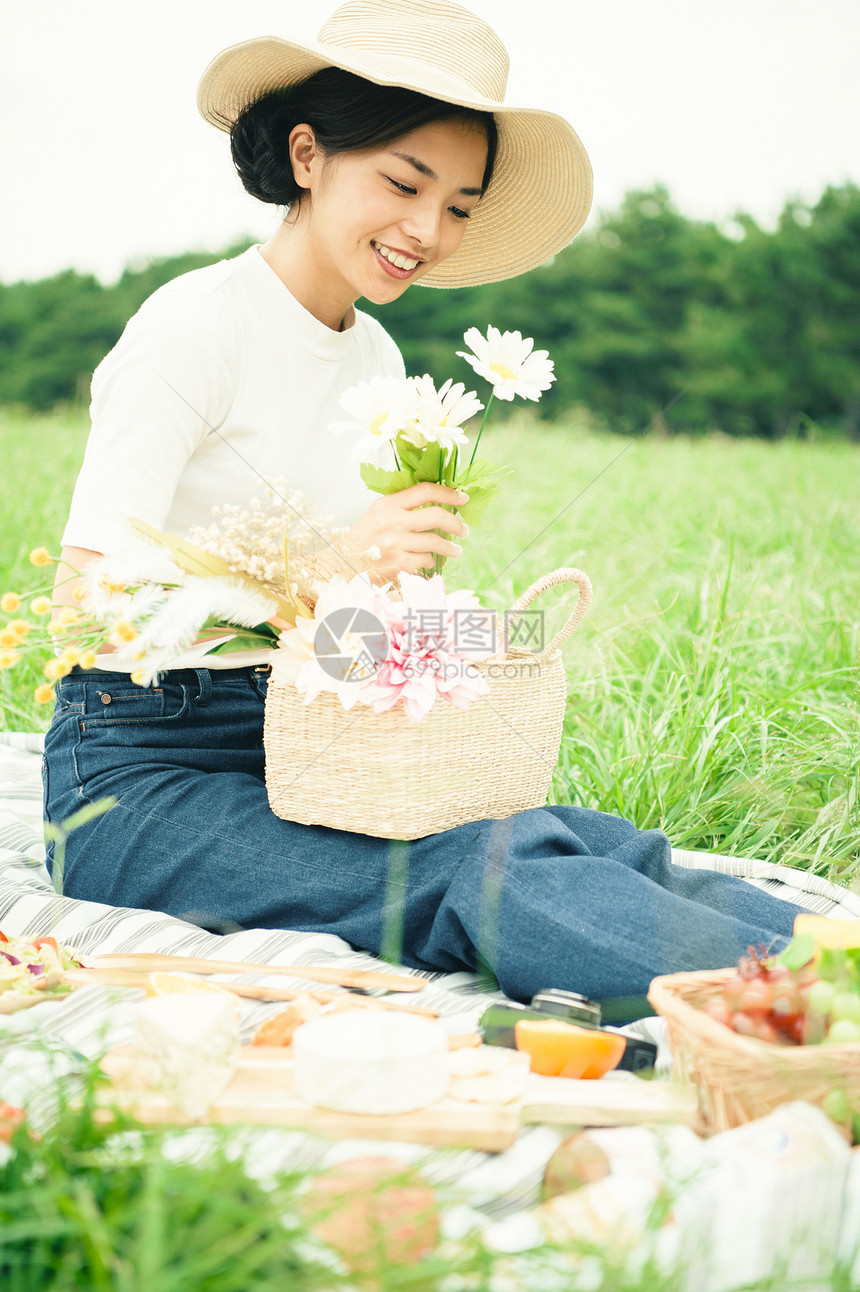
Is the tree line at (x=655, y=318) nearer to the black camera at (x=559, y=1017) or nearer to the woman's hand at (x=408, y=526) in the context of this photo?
the woman's hand at (x=408, y=526)

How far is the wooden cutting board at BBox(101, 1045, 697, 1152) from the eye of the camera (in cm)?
113

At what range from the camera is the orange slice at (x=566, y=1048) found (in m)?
1.34

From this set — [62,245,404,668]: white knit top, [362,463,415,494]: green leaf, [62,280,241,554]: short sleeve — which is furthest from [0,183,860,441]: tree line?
[362,463,415,494]: green leaf

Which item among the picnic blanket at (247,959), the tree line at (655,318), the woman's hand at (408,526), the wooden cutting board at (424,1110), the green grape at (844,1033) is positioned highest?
the tree line at (655,318)

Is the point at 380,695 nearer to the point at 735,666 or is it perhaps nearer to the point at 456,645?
the point at 456,645

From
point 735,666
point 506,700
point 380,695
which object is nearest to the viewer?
point 380,695

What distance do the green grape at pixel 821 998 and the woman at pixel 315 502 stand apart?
1.32 feet

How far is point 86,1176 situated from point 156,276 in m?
23.7

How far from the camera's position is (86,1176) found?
0.99 metres

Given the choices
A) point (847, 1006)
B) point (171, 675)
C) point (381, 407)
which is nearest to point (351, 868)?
point (171, 675)

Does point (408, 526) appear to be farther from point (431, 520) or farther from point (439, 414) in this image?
point (439, 414)

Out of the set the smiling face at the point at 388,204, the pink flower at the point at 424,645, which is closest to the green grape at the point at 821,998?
the pink flower at the point at 424,645

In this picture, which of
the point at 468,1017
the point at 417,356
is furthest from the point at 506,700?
the point at 417,356

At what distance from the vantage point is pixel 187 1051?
1140mm
